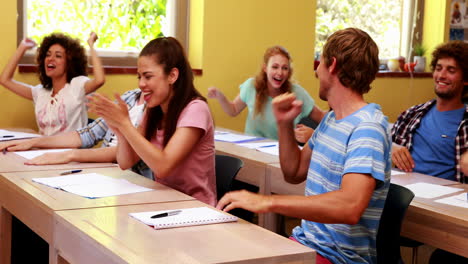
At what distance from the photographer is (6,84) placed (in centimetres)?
398

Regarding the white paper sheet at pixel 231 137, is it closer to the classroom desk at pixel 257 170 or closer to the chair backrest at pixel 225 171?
the classroom desk at pixel 257 170

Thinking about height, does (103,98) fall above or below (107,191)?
above

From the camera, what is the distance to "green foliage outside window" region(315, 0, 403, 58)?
5.48 metres

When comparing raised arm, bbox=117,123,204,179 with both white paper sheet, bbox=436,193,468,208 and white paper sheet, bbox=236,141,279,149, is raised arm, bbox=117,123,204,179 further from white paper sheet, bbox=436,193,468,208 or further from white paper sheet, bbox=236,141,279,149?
white paper sheet, bbox=236,141,279,149

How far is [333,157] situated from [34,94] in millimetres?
2613

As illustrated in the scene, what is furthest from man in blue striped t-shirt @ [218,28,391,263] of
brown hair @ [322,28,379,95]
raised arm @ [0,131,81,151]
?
raised arm @ [0,131,81,151]

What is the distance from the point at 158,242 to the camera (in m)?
1.60

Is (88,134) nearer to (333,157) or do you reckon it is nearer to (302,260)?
(333,157)

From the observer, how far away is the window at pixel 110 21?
14.2 feet

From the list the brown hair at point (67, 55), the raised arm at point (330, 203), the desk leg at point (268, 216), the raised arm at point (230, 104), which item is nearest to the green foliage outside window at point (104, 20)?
the brown hair at point (67, 55)

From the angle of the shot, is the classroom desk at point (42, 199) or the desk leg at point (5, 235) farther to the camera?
the desk leg at point (5, 235)

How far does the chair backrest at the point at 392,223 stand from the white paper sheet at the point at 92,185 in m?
0.79

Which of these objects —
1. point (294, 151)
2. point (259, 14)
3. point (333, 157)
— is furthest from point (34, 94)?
point (333, 157)

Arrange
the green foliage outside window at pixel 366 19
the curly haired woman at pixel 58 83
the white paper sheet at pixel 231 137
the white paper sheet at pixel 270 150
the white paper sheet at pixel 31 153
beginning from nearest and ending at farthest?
the white paper sheet at pixel 31 153
the white paper sheet at pixel 270 150
the white paper sheet at pixel 231 137
the curly haired woman at pixel 58 83
the green foliage outside window at pixel 366 19
